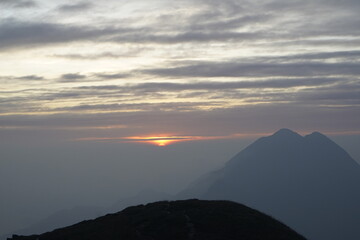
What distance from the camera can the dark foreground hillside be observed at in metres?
53.0

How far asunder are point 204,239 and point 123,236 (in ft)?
38.1

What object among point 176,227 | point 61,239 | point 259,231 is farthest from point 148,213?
point 259,231

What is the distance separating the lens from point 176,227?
55750 mm

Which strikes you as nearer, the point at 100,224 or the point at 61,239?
the point at 61,239

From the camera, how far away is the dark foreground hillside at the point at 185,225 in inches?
2085

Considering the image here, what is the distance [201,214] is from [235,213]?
5465 millimetres

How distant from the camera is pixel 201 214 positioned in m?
60.4

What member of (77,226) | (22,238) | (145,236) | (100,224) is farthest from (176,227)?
(22,238)

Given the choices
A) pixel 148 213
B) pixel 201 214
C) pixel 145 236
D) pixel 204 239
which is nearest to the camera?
pixel 204 239

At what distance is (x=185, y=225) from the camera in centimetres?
5653

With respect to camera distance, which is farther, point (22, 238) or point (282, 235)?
point (22, 238)

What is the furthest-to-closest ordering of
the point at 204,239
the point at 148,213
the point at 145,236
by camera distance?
the point at 148,213
the point at 145,236
the point at 204,239

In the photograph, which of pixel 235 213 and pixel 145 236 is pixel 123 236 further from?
pixel 235 213

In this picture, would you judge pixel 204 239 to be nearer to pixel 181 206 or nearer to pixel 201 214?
pixel 201 214
